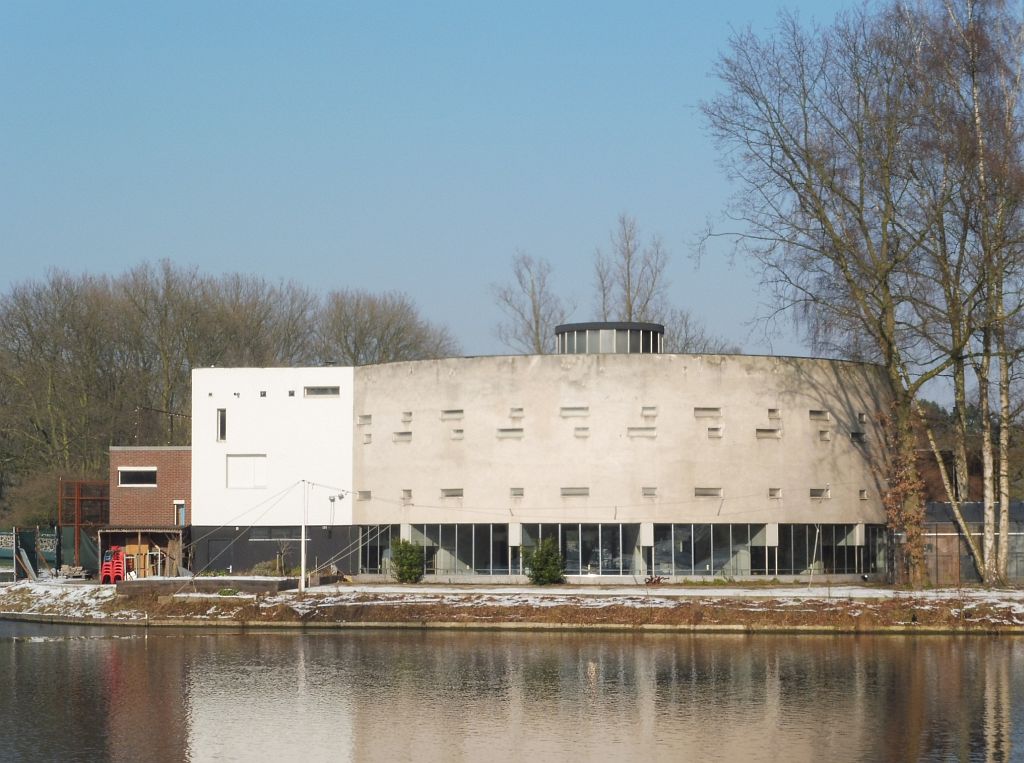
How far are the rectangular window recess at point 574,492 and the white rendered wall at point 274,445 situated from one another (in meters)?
9.92

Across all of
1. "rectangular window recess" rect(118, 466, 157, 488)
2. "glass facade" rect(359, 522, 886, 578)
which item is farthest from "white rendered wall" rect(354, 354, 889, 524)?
"rectangular window recess" rect(118, 466, 157, 488)

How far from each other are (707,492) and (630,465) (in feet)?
10.8

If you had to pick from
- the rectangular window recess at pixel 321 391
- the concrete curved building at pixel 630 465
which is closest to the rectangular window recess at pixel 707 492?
the concrete curved building at pixel 630 465

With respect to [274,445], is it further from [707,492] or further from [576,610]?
[576,610]

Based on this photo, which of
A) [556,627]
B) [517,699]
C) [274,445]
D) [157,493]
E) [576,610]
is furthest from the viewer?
[157,493]

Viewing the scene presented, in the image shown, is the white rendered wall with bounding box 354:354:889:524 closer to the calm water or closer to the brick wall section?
the brick wall section

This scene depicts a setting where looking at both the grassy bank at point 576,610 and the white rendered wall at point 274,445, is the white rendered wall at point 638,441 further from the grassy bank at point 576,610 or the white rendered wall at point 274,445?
the grassy bank at point 576,610

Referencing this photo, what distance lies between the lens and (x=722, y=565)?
54.9 m

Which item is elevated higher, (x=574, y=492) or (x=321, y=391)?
(x=321, y=391)

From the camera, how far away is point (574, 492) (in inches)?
2174

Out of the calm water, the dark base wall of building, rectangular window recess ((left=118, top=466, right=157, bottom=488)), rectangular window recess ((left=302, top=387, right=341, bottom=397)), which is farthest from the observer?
rectangular window recess ((left=118, top=466, right=157, bottom=488))

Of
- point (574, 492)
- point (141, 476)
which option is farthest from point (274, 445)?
point (574, 492)

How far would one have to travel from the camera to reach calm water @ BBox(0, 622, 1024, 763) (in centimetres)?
2173

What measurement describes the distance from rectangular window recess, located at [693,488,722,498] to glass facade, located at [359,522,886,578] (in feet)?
3.84
